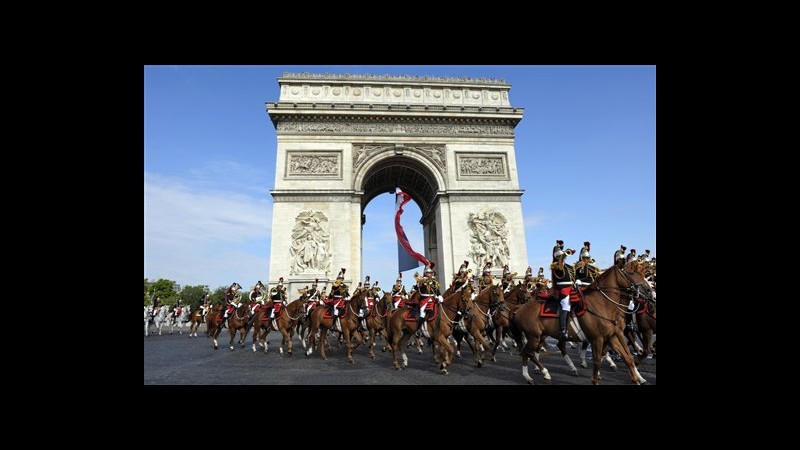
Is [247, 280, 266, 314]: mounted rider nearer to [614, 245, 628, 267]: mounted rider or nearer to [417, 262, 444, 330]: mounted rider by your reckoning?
[417, 262, 444, 330]: mounted rider

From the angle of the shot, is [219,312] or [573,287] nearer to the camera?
[573,287]

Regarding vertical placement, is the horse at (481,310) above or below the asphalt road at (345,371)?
above

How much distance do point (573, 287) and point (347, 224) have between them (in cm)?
1559

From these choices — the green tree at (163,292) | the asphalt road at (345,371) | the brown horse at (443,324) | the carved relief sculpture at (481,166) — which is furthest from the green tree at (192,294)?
the brown horse at (443,324)

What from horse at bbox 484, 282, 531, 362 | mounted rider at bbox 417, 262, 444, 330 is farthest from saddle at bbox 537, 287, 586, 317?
mounted rider at bbox 417, 262, 444, 330

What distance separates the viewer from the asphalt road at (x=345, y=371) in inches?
269

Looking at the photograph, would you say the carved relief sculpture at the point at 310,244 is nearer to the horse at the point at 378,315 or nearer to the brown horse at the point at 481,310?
the horse at the point at 378,315

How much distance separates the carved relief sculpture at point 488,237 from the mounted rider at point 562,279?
1371 cm

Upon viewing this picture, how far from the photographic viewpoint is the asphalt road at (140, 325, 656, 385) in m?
6.83

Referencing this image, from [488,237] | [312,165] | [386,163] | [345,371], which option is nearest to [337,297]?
[345,371]

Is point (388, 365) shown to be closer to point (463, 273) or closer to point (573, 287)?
point (463, 273)

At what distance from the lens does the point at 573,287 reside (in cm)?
629
